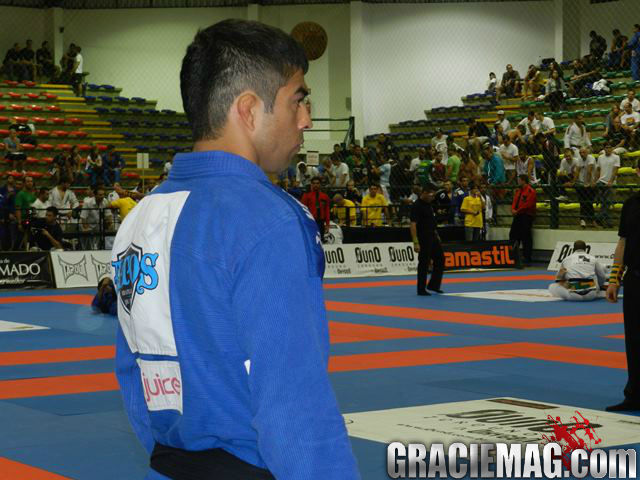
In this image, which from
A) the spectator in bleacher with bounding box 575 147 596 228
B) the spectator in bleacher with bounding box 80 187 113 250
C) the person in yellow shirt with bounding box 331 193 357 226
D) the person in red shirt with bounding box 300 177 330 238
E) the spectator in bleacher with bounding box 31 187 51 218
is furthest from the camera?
the person in yellow shirt with bounding box 331 193 357 226

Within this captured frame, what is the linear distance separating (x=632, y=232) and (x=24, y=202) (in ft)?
62.3

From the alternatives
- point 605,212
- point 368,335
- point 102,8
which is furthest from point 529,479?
point 102,8

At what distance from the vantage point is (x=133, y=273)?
85.0 inches

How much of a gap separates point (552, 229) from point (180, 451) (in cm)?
2578

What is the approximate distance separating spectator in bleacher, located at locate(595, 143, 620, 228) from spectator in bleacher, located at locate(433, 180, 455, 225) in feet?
13.6

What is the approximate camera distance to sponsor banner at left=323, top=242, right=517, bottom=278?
25031mm

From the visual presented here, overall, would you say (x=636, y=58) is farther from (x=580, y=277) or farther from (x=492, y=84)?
(x=580, y=277)

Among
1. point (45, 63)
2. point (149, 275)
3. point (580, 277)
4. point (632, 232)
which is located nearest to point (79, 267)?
point (580, 277)

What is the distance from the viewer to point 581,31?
3853 cm

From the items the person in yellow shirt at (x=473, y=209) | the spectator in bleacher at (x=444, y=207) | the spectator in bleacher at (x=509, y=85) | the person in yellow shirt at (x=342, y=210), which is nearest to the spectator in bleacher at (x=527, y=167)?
the person in yellow shirt at (x=473, y=209)

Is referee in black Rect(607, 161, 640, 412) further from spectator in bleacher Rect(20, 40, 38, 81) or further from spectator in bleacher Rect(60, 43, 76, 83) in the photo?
spectator in bleacher Rect(20, 40, 38, 81)

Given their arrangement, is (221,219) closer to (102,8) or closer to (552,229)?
(552,229)

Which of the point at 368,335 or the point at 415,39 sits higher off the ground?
the point at 415,39

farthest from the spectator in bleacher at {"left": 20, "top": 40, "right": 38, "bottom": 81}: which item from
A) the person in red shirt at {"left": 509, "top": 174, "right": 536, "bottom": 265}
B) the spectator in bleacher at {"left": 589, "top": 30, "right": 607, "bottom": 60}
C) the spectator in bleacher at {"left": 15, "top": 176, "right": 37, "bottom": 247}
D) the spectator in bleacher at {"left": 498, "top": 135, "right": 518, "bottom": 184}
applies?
the spectator in bleacher at {"left": 589, "top": 30, "right": 607, "bottom": 60}
